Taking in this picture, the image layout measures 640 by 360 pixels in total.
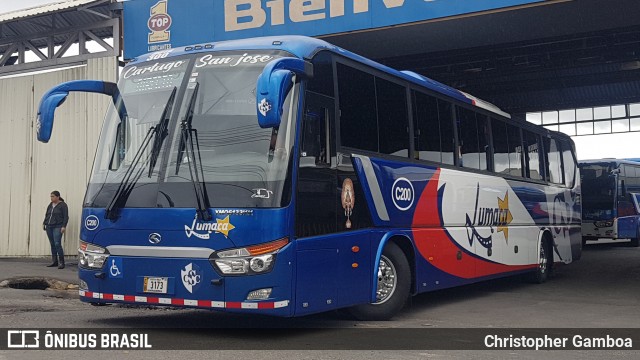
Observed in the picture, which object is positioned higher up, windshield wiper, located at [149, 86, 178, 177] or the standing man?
windshield wiper, located at [149, 86, 178, 177]

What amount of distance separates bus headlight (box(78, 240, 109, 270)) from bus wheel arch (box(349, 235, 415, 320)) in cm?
295

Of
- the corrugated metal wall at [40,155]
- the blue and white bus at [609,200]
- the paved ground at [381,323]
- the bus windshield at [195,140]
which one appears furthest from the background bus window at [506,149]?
the blue and white bus at [609,200]

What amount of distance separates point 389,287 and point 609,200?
20949 millimetres

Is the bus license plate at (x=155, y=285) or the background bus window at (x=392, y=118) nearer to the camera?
the bus license plate at (x=155, y=285)

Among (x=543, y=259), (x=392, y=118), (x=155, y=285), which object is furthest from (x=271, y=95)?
(x=543, y=259)

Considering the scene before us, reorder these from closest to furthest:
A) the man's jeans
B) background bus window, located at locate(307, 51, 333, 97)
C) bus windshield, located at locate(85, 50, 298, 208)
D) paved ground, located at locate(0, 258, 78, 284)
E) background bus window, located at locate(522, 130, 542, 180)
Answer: bus windshield, located at locate(85, 50, 298, 208), background bus window, located at locate(307, 51, 333, 97), paved ground, located at locate(0, 258, 78, 284), background bus window, located at locate(522, 130, 542, 180), the man's jeans

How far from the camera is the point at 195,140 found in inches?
312

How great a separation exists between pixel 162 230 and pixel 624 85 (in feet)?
92.2

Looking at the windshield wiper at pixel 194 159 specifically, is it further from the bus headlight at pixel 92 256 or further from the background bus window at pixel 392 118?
the background bus window at pixel 392 118

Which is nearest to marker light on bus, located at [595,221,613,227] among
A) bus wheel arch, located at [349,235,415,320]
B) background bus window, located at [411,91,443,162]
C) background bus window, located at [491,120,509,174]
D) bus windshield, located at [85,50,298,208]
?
background bus window, located at [491,120,509,174]

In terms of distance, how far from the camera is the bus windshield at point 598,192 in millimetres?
28406

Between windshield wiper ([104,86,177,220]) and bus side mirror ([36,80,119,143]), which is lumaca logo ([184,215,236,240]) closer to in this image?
windshield wiper ([104,86,177,220])

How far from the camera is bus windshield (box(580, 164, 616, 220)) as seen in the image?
93.2 ft

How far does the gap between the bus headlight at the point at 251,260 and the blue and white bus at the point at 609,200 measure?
2297cm
